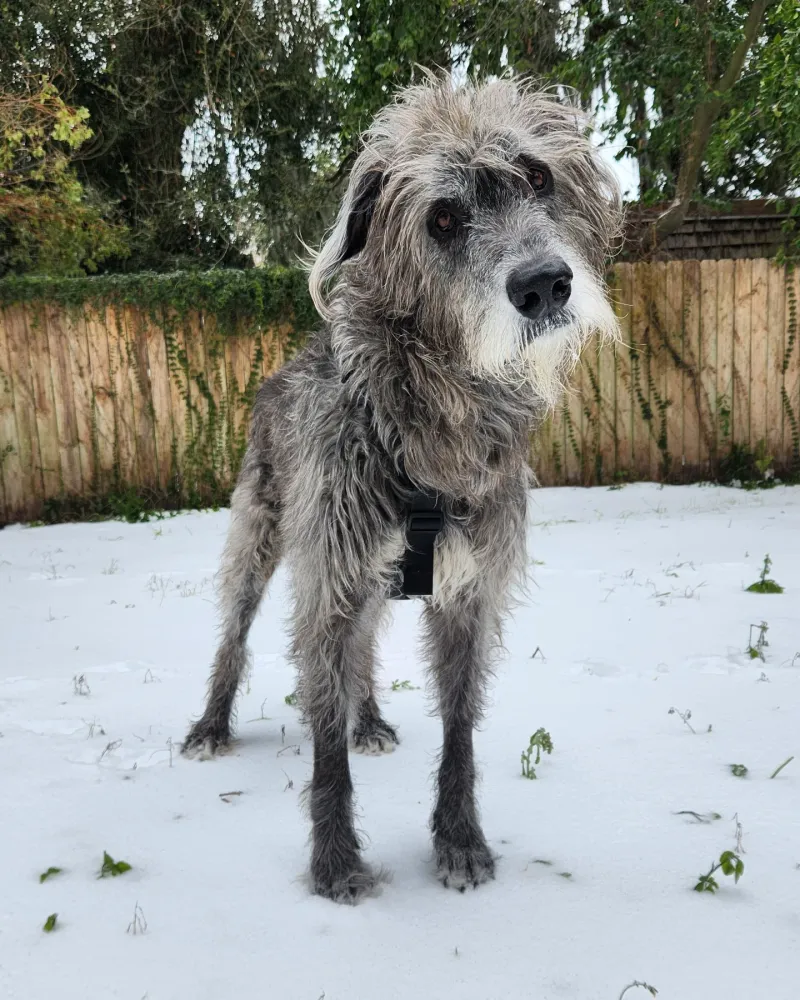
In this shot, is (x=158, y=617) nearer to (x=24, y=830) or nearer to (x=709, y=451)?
(x=24, y=830)

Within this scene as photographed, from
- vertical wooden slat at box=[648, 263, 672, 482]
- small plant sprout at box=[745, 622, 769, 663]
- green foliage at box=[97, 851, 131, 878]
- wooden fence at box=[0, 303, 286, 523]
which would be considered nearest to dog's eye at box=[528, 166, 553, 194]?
green foliage at box=[97, 851, 131, 878]

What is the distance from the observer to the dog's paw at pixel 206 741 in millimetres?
3338

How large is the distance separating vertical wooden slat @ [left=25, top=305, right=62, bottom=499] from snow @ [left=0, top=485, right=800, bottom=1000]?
12.3 ft

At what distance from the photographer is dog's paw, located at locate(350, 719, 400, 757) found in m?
3.34

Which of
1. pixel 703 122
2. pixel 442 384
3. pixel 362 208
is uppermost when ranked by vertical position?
pixel 703 122

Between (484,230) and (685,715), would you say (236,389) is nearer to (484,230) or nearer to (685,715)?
(685,715)

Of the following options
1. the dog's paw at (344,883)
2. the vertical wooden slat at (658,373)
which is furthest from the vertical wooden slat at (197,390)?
the dog's paw at (344,883)

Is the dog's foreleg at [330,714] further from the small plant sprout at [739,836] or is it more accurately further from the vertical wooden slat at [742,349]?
the vertical wooden slat at [742,349]

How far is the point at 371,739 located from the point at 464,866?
0.97m

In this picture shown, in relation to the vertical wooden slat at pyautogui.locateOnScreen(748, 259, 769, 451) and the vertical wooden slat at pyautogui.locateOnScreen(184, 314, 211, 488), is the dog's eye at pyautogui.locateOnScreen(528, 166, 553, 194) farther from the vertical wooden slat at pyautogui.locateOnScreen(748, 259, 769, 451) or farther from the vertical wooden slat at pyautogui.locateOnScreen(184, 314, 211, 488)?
the vertical wooden slat at pyautogui.locateOnScreen(748, 259, 769, 451)

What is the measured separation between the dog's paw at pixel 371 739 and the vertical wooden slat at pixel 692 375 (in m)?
6.38

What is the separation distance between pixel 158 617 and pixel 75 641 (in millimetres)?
530

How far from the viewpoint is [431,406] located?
230cm

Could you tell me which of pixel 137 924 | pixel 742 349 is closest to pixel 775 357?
pixel 742 349
